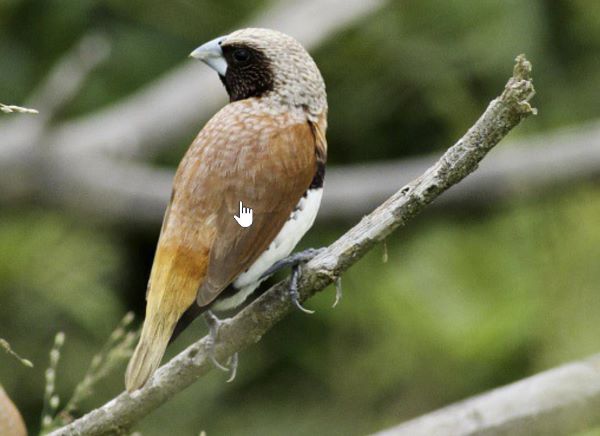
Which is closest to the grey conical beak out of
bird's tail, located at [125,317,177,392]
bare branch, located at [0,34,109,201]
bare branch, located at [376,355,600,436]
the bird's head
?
the bird's head

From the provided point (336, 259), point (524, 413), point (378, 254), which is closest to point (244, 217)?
point (336, 259)

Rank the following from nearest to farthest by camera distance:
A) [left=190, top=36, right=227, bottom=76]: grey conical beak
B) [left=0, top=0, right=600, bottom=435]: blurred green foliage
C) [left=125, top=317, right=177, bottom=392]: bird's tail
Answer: [left=125, top=317, right=177, bottom=392]: bird's tail < [left=190, top=36, right=227, bottom=76]: grey conical beak < [left=0, top=0, right=600, bottom=435]: blurred green foliage

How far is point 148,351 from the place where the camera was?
1322mm

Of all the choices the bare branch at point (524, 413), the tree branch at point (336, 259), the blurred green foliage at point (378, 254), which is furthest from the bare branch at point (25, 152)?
the tree branch at point (336, 259)

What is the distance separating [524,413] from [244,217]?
918 mm

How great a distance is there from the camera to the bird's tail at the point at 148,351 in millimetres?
1288

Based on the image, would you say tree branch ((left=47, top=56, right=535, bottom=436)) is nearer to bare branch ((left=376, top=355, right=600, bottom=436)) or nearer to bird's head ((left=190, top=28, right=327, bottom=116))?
bird's head ((left=190, top=28, right=327, bottom=116))

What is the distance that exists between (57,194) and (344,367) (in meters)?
0.96

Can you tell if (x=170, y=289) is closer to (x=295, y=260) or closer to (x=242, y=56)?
(x=295, y=260)

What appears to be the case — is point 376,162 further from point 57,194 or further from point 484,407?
point 484,407

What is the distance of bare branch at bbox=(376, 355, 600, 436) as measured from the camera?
2.06m

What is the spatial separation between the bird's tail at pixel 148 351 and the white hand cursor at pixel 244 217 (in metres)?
0.13

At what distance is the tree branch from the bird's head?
0.15m

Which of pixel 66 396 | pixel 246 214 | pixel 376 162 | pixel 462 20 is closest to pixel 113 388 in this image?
pixel 66 396
